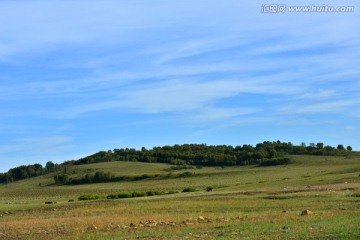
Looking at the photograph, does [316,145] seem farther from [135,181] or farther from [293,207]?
[293,207]

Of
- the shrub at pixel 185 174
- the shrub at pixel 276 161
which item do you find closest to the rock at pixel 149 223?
the shrub at pixel 185 174

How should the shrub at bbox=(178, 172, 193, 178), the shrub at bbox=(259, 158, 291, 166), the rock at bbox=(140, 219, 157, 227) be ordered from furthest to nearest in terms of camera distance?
1. the shrub at bbox=(259, 158, 291, 166)
2. the shrub at bbox=(178, 172, 193, 178)
3. the rock at bbox=(140, 219, 157, 227)

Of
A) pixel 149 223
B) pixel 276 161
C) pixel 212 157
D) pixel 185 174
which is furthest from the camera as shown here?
Answer: pixel 212 157

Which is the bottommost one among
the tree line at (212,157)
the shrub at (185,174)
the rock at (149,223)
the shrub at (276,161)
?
the rock at (149,223)

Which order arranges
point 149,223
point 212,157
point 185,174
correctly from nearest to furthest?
point 149,223 < point 185,174 < point 212,157

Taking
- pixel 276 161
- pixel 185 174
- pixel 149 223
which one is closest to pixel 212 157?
pixel 276 161

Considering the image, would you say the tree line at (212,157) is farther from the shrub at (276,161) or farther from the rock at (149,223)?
the rock at (149,223)

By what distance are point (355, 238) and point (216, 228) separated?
707cm

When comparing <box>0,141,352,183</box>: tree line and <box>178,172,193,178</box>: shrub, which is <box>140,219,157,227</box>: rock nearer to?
<box>178,172,193,178</box>: shrub

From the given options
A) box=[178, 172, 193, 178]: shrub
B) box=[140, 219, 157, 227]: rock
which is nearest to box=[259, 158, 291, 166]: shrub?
box=[178, 172, 193, 178]: shrub

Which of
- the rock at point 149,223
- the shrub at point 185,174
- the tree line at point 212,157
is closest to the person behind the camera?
the rock at point 149,223

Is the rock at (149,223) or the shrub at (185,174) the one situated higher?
the shrub at (185,174)

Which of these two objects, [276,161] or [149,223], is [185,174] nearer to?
[276,161]

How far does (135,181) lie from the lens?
133750 mm
